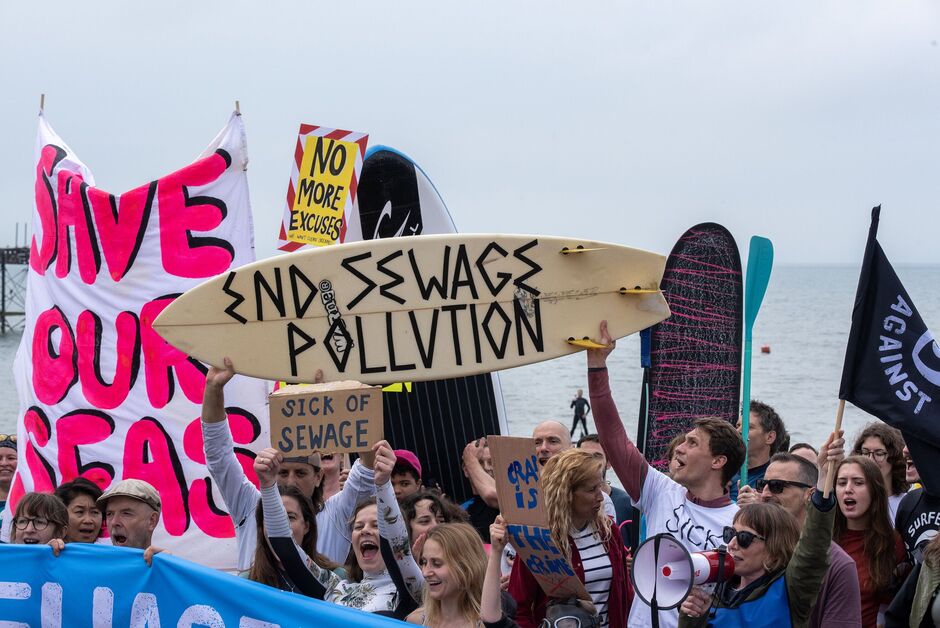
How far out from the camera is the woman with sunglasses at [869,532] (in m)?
4.66

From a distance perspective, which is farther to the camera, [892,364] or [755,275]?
[755,275]

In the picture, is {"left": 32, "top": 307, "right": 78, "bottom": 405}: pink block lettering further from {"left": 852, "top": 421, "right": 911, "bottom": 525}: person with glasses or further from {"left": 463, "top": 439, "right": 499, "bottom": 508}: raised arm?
{"left": 852, "top": 421, "right": 911, "bottom": 525}: person with glasses

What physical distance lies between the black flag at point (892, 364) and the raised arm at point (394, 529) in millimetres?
1661

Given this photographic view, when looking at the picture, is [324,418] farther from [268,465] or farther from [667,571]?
[667,571]

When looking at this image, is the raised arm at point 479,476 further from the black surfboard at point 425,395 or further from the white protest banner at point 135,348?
the white protest banner at point 135,348

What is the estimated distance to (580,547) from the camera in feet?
13.9

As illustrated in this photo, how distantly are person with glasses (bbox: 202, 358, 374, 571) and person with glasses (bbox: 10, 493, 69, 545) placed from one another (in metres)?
0.69

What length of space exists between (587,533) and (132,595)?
1.74 m

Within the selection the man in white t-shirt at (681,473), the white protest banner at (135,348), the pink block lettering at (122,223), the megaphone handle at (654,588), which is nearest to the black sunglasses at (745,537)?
the megaphone handle at (654,588)

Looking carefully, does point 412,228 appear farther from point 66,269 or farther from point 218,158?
point 66,269

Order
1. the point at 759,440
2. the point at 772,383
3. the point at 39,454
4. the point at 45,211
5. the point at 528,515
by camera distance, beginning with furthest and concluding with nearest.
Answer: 1. the point at 772,383
2. the point at 45,211
3. the point at 759,440
4. the point at 39,454
5. the point at 528,515

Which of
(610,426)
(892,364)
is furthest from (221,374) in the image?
(892,364)

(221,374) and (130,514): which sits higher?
(221,374)

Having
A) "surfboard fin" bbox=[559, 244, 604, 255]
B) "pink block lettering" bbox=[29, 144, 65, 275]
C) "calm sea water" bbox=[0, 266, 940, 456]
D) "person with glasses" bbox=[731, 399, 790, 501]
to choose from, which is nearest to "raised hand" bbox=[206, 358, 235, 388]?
"surfboard fin" bbox=[559, 244, 604, 255]
